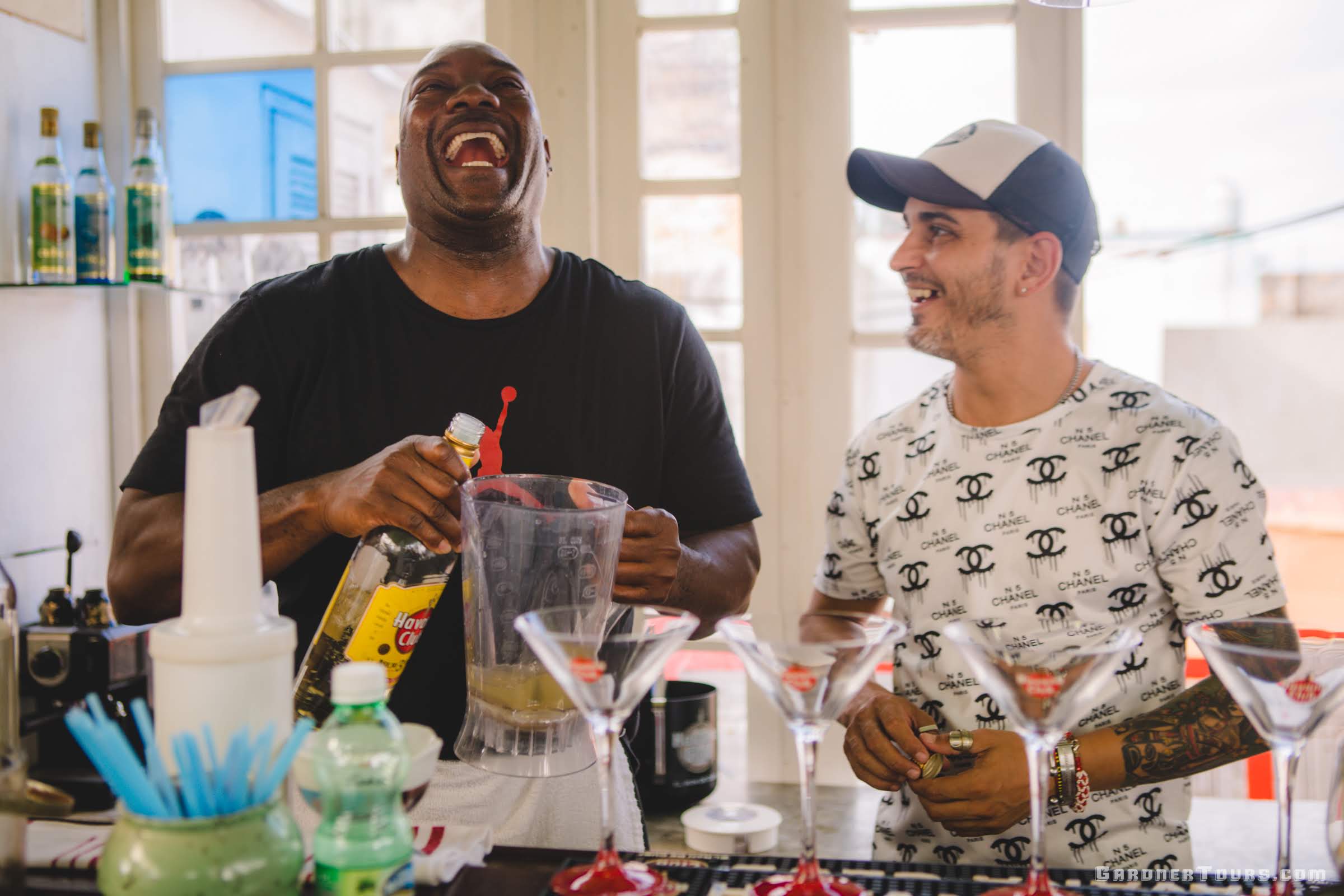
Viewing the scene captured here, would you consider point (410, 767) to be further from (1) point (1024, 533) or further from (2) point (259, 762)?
(1) point (1024, 533)

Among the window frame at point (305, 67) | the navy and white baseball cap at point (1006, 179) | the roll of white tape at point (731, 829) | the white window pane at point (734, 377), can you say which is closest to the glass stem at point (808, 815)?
the navy and white baseball cap at point (1006, 179)

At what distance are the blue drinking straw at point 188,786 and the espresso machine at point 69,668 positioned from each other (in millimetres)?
1255

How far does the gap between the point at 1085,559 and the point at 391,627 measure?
83 centimetres

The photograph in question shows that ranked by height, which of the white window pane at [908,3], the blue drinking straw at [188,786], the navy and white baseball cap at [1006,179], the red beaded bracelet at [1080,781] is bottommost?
the red beaded bracelet at [1080,781]

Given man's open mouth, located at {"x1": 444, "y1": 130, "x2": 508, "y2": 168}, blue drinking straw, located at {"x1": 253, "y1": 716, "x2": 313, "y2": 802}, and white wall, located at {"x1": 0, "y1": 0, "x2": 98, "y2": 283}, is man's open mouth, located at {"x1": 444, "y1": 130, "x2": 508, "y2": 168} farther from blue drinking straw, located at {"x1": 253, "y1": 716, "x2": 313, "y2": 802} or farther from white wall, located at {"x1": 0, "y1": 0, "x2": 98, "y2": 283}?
white wall, located at {"x1": 0, "y1": 0, "x2": 98, "y2": 283}

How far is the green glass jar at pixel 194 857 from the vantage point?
2.40 ft

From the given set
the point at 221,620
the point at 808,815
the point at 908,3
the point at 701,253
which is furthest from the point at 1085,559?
the point at 908,3

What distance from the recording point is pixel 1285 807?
0.85 meters

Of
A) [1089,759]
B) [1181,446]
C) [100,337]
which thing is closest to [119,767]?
[1089,759]

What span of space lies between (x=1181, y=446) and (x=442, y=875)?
3.23 ft

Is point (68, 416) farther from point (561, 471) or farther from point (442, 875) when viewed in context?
point (442, 875)

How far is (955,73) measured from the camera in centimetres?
221

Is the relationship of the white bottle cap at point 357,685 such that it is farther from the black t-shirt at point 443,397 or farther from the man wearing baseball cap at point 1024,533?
the man wearing baseball cap at point 1024,533

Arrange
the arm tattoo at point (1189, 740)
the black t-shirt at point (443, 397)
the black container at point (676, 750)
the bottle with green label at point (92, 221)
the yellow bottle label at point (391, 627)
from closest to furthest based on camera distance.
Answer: the yellow bottle label at point (391, 627) → the arm tattoo at point (1189, 740) → the black t-shirt at point (443, 397) → the black container at point (676, 750) → the bottle with green label at point (92, 221)
